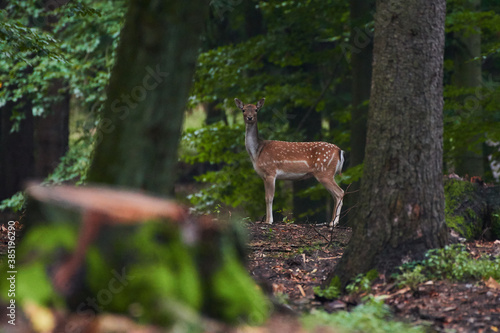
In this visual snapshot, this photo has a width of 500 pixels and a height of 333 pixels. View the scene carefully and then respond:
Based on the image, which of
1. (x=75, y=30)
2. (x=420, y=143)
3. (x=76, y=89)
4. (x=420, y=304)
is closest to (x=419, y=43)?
(x=420, y=143)

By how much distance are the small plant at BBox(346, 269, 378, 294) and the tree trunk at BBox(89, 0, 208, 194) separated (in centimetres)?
202

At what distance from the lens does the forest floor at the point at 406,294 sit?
16.2 ft

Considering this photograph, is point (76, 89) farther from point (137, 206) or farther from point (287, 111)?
point (137, 206)

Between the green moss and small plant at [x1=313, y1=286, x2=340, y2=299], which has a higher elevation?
the green moss

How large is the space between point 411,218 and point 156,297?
3000mm

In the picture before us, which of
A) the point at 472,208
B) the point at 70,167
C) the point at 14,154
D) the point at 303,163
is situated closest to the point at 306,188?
the point at 303,163

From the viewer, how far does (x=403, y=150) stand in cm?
576

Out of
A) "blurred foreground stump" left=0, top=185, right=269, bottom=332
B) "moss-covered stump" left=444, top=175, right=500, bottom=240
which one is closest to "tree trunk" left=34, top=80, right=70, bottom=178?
"moss-covered stump" left=444, top=175, right=500, bottom=240

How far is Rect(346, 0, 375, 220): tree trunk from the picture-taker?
12.2m

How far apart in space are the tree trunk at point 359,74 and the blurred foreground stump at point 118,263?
8.70m

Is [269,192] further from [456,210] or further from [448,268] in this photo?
[448,268]

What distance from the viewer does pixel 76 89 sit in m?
14.7

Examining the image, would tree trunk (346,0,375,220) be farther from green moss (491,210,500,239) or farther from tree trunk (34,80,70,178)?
tree trunk (34,80,70,178)

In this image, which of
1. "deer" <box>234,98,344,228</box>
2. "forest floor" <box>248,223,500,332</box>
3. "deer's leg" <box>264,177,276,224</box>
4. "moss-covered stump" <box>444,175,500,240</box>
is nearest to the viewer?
"forest floor" <box>248,223,500,332</box>
